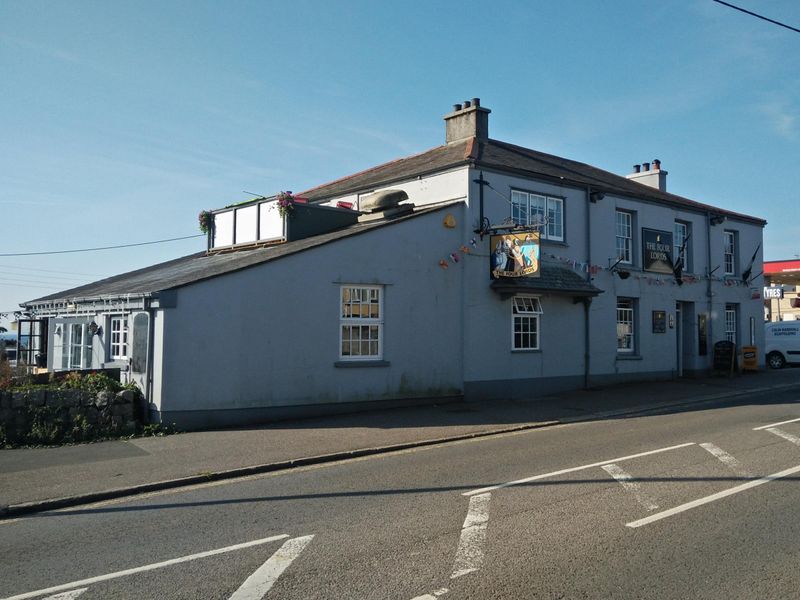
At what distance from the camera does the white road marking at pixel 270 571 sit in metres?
5.08

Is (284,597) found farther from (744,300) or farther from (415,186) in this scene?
(744,300)

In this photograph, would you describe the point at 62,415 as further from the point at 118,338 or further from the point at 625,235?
the point at 625,235

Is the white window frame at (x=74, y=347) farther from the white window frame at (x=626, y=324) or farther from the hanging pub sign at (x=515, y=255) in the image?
the white window frame at (x=626, y=324)

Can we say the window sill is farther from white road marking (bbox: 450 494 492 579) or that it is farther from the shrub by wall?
white road marking (bbox: 450 494 492 579)

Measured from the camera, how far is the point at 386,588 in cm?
513

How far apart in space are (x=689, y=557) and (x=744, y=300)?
23.5 metres

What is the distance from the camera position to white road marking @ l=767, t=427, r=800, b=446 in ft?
36.7

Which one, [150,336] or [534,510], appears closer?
[534,510]

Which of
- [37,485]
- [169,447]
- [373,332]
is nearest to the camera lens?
[37,485]

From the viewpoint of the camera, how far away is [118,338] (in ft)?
50.0

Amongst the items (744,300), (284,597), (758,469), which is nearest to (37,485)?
(284,597)

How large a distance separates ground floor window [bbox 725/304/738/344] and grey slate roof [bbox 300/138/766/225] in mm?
3514

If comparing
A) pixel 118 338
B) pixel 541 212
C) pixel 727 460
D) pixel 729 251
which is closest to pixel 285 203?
pixel 118 338

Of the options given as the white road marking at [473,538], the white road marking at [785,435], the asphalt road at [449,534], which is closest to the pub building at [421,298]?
the asphalt road at [449,534]
